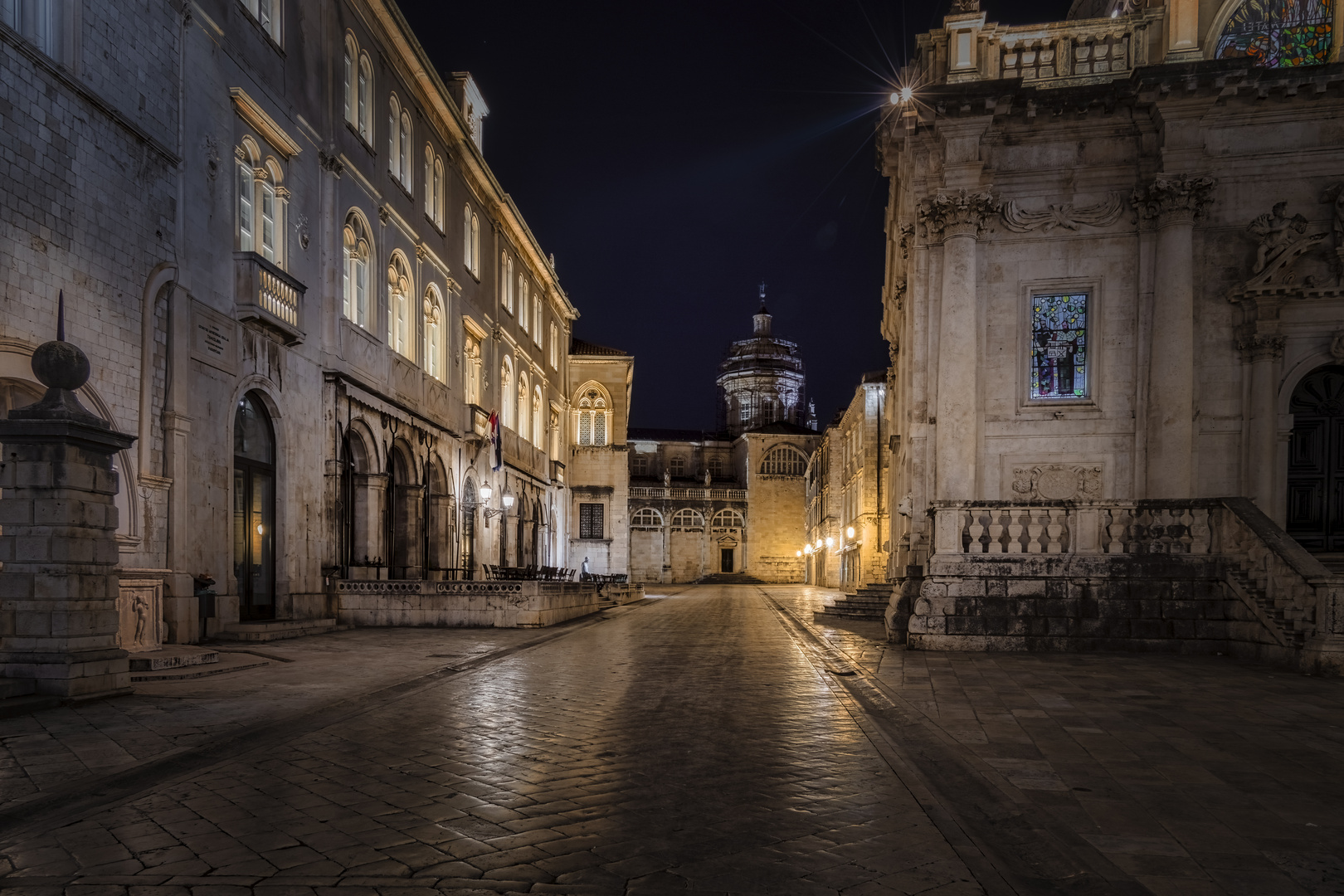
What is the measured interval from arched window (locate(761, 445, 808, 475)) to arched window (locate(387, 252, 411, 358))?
49282 millimetres

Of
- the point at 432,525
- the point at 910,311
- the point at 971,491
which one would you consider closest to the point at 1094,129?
the point at 910,311

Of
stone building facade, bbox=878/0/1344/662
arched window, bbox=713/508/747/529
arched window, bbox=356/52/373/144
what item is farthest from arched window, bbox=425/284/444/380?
arched window, bbox=713/508/747/529

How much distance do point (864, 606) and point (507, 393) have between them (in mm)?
20580

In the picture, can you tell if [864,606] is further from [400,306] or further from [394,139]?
[394,139]

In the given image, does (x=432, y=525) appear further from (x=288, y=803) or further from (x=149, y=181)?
(x=288, y=803)

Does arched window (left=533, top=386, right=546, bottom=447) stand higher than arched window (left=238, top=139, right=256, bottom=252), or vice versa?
arched window (left=238, top=139, right=256, bottom=252)

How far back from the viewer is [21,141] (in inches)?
428

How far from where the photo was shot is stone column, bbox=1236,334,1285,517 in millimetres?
14633

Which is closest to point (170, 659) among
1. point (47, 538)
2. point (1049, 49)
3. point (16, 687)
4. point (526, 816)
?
point (16, 687)

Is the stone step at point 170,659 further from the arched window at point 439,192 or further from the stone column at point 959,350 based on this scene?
the arched window at point 439,192

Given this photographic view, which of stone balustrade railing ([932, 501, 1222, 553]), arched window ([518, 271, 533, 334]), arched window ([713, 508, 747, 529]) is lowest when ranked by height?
arched window ([713, 508, 747, 529])

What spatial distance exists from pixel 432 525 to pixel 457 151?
13.2 meters

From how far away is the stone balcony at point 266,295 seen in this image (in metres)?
16.1

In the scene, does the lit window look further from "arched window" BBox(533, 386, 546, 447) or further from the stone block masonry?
"arched window" BBox(533, 386, 546, 447)
